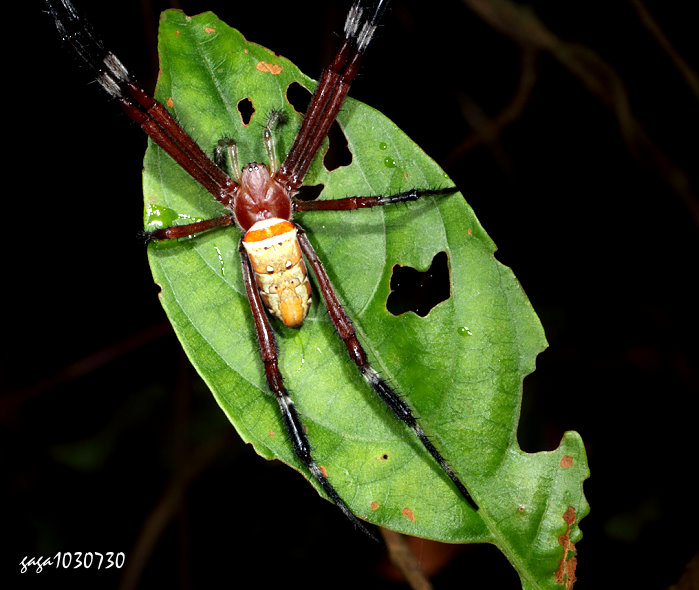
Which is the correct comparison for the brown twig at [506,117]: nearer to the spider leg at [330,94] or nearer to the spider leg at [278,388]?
the spider leg at [330,94]

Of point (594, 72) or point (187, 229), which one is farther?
point (594, 72)

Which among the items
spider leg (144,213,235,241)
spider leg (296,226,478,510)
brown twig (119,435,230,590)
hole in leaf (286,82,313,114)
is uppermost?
hole in leaf (286,82,313,114)

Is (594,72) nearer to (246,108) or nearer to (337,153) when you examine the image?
(337,153)

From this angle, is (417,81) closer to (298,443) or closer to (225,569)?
(298,443)

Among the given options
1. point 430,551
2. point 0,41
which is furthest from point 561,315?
point 0,41

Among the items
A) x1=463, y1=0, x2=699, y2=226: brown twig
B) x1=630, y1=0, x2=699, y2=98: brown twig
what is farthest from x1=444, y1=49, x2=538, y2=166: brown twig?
x1=630, y1=0, x2=699, y2=98: brown twig

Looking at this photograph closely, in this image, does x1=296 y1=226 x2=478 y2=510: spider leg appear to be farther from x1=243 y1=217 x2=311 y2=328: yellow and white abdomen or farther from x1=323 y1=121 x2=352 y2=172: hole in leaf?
x1=323 y1=121 x2=352 y2=172: hole in leaf

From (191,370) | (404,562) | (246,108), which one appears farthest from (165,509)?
(246,108)

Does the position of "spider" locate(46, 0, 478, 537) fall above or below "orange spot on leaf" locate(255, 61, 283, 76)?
below

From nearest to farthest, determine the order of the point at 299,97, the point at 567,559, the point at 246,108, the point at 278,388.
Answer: the point at 567,559 → the point at 278,388 → the point at 246,108 → the point at 299,97
